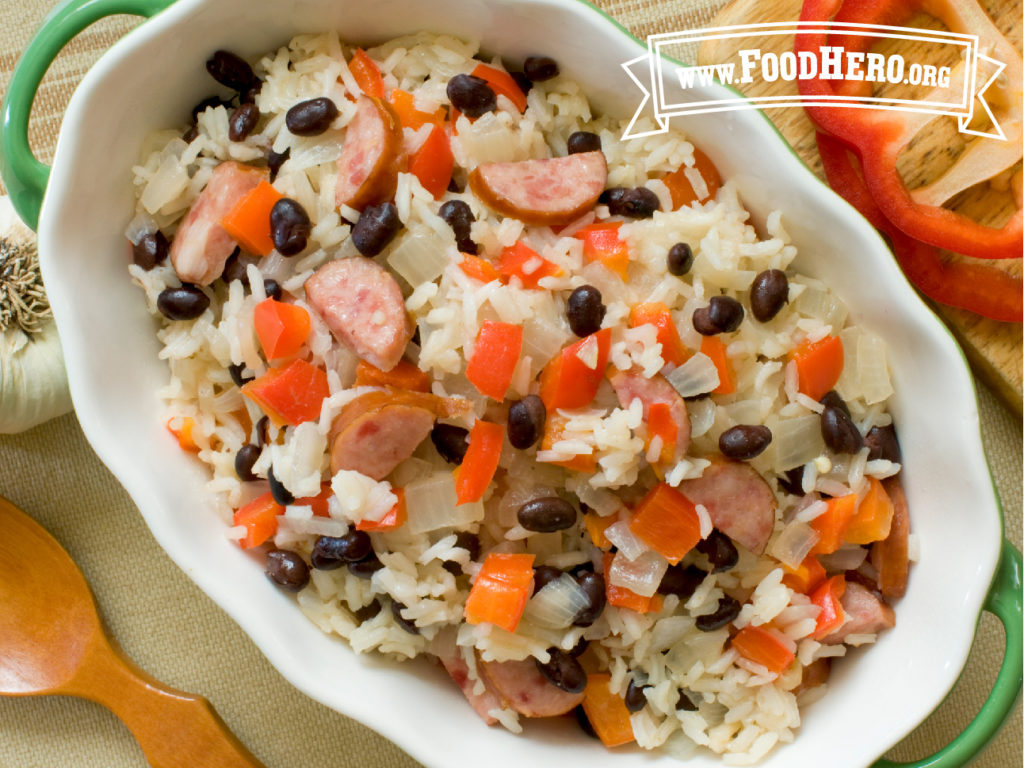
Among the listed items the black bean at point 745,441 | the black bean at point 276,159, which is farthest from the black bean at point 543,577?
the black bean at point 276,159

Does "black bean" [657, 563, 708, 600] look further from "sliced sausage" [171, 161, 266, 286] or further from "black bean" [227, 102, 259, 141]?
"black bean" [227, 102, 259, 141]

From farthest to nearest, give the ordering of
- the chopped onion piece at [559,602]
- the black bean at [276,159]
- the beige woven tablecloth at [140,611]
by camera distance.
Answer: the beige woven tablecloth at [140,611] → the black bean at [276,159] → the chopped onion piece at [559,602]

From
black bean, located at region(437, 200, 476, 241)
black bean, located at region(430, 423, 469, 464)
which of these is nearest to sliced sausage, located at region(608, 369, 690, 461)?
black bean, located at region(430, 423, 469, 464)

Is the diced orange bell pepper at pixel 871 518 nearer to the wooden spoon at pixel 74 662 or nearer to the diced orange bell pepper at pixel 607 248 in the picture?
the diced orange bell pepper at pixel 607 248

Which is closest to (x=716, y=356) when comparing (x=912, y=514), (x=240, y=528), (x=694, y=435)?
(x=694, y=435)

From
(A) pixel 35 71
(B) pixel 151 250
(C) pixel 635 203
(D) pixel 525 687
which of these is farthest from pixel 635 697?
(A) pixel 35 71
